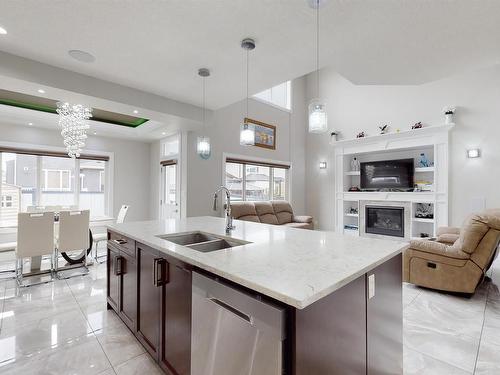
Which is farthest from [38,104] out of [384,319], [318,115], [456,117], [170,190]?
[456,117]

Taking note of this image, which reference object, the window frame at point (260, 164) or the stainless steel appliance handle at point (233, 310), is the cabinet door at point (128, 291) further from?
the window frame at point (260, 164)

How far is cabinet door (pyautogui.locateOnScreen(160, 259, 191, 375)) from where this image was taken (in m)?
1.42

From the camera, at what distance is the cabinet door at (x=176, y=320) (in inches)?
55.8

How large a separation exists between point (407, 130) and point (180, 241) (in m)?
5.46

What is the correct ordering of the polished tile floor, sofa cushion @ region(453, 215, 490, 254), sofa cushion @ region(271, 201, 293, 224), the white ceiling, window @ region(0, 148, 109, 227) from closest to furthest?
the polished tile floor
the white ceiling
sofa cushion @ region(453, 215, 490, 254)
window @ region(0, 148, 109, 227)
sofa cushion @ region(271, 201, 293, 224)

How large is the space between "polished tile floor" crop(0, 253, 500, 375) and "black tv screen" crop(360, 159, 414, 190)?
287cm

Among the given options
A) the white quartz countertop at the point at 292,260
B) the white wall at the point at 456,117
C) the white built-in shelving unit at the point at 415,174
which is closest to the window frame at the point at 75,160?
the white quartz countertop at the point at 292,260

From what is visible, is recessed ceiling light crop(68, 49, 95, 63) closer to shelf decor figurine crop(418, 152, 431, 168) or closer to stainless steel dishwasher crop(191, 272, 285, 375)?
stainless steel dishwasher crop(191, 272, 285, 375)

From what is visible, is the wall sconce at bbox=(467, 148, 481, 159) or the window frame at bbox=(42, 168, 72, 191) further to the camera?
the window frame at bbox=(42, 168, 72, 191)

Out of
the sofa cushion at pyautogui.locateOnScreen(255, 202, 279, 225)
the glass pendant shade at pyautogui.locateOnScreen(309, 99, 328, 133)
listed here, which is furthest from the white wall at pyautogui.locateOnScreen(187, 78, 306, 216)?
the glass pendant shade at pyautogui.locateOnScreen(309, 99, 328, 133)

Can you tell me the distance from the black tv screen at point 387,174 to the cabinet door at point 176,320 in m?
5.63

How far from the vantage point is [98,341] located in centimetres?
211

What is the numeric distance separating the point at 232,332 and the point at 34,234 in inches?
143

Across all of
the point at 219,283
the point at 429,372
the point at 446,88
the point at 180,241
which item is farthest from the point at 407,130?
the point at 219,283
